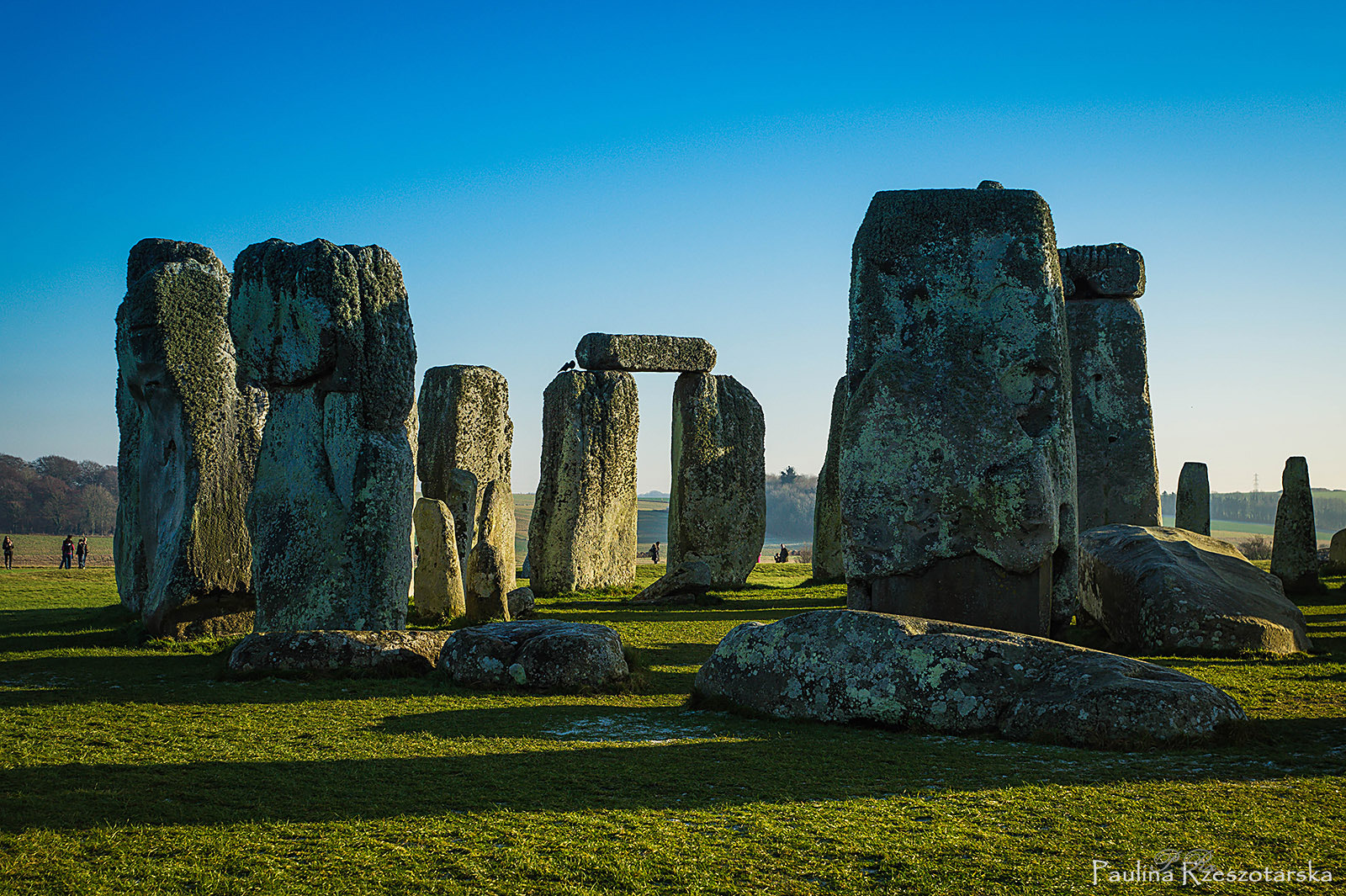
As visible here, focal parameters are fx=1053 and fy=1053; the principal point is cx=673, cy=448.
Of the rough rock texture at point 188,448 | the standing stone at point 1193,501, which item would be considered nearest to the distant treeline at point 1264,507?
the standing stone at point 1193,501

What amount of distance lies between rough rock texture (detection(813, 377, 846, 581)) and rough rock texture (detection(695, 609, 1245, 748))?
10009 millimetres

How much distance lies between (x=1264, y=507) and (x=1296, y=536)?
8307 centimetres

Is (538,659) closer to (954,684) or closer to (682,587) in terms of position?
(954,684)

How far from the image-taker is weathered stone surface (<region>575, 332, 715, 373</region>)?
17.0 m

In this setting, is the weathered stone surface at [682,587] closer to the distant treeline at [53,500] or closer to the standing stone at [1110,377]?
the standing stone at [1110,377]

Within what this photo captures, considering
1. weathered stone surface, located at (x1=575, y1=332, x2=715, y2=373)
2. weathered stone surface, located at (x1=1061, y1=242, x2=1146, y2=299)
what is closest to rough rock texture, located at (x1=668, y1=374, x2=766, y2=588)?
weathered stone surface, located at (x1=575, y1=332, x2=715, y2=373)

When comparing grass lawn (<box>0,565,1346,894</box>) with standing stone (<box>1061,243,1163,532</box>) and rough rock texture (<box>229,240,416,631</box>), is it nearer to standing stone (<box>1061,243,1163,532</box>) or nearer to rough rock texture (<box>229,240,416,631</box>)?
rough rock texture (<box>229,240,416,631</box>)

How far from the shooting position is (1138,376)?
15.2 m

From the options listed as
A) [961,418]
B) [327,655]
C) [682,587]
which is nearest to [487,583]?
[682,587]

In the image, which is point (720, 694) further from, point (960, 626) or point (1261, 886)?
point (1261, 886)

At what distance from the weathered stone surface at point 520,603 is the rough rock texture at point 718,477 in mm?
5098

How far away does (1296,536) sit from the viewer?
1303 cm

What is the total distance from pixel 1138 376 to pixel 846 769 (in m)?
12.3

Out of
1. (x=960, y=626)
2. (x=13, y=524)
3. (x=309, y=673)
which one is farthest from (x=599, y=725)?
(x=13, y=524)
